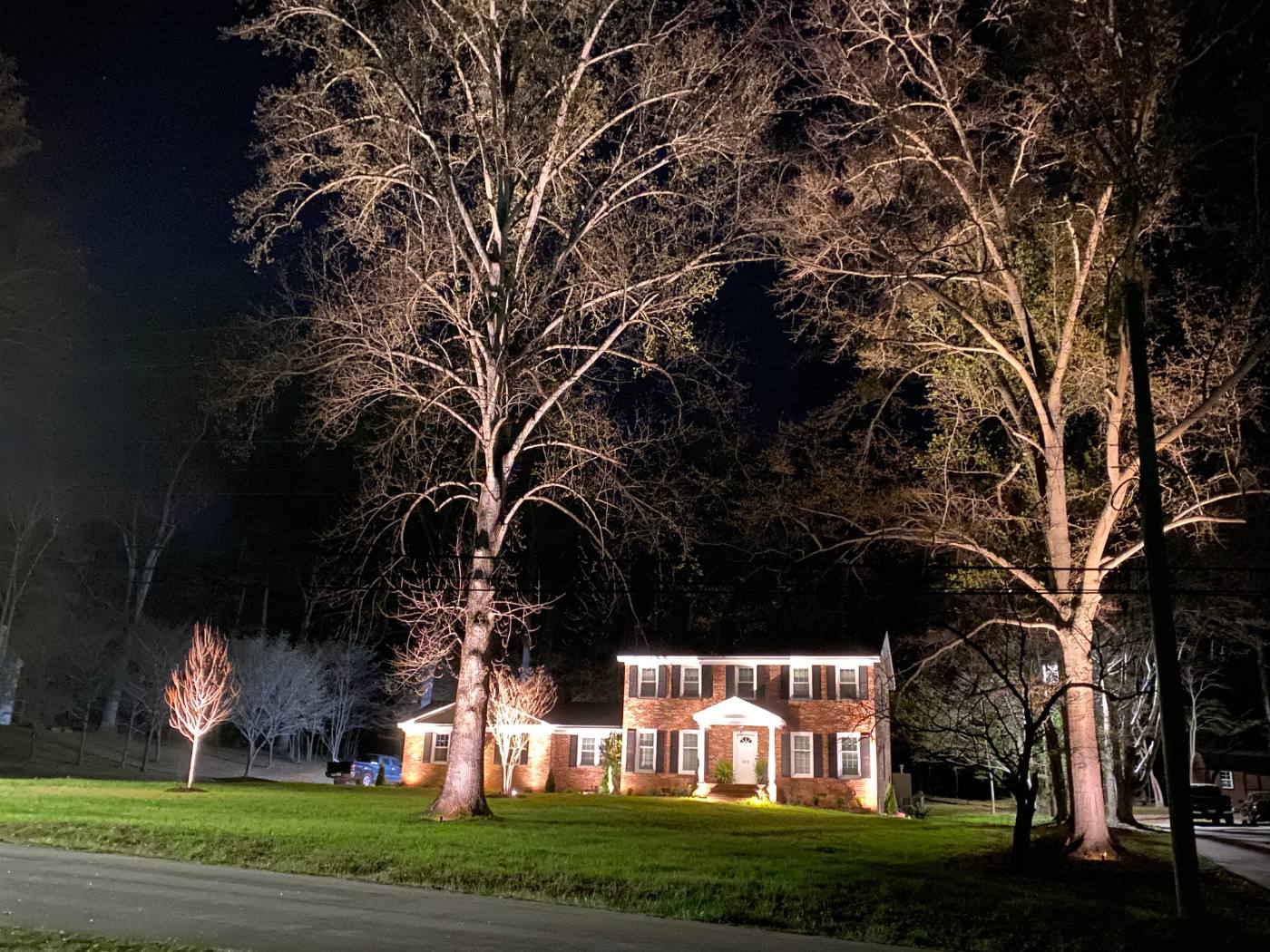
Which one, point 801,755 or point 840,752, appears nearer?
point 840,752

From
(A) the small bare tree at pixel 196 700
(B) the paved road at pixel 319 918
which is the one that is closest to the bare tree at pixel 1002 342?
(B) the paved road at pixel 319 918

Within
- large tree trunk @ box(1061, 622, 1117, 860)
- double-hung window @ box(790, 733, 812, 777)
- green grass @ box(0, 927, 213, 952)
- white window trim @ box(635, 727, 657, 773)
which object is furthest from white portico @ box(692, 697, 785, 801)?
green grass @ box(0, 927, 213, 952)

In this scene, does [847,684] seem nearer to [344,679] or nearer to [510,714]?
[510,714]

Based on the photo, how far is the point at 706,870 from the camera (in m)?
13.3

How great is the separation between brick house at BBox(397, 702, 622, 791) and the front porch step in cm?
463

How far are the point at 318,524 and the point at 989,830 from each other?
3417cm

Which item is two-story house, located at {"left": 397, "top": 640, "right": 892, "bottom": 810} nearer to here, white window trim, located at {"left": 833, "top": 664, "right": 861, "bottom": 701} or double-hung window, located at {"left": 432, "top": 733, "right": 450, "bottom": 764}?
white window trim, located at {"left": 833, "top": 664, "right": 861, "bottom": 701}

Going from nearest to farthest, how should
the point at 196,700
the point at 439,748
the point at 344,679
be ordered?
the point at 196,700 < the point at 439,748 < the point at 344,679

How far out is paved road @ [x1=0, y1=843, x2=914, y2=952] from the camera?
8438mm

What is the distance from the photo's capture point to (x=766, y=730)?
34688 millimetres

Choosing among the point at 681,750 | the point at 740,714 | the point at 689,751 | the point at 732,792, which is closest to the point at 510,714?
the point at 681,750

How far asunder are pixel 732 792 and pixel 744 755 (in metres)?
1.48

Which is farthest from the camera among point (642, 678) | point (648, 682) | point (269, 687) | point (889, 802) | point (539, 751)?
point (269, 687)

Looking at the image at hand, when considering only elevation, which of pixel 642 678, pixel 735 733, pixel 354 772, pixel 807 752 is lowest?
pixel 354 772
